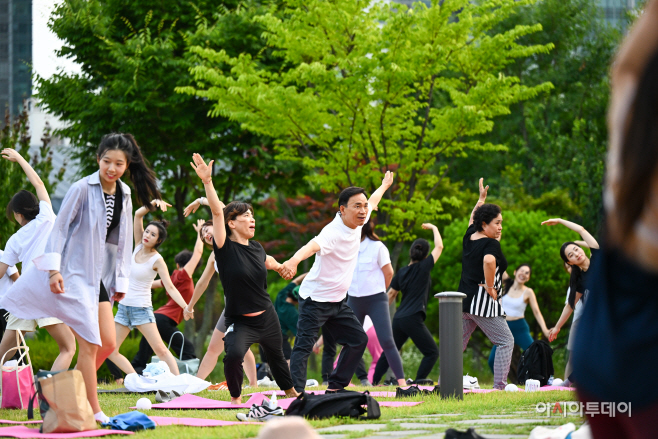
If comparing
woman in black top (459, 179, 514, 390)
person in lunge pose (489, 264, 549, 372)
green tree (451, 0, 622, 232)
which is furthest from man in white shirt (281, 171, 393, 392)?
green tree (451, 0, 622, 232)

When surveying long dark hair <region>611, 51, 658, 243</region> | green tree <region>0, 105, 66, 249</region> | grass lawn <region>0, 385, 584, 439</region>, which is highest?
green tree <region>0, 105, 66, 249</region>

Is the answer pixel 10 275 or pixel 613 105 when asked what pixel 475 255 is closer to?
pixel 10 275

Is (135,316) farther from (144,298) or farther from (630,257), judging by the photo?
(630,257)

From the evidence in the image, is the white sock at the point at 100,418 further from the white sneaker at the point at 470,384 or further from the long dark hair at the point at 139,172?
the white sneaker at the point at 470,384

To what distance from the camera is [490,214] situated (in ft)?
28.6

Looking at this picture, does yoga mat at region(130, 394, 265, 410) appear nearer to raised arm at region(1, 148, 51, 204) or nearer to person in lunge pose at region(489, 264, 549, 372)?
raised arm at region(1, 148, 51, 204)

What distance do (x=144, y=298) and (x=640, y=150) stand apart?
350 inches

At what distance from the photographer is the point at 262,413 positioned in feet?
18.8

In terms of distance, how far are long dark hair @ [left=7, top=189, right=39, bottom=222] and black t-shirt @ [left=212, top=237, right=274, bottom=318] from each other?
7.52 ft

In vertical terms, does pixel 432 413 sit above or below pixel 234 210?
below

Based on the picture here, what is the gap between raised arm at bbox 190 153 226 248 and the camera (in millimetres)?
6418

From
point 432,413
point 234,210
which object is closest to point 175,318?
point 234,210

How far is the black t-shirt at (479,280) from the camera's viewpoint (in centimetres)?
870

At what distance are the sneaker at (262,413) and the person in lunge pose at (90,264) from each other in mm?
1062
